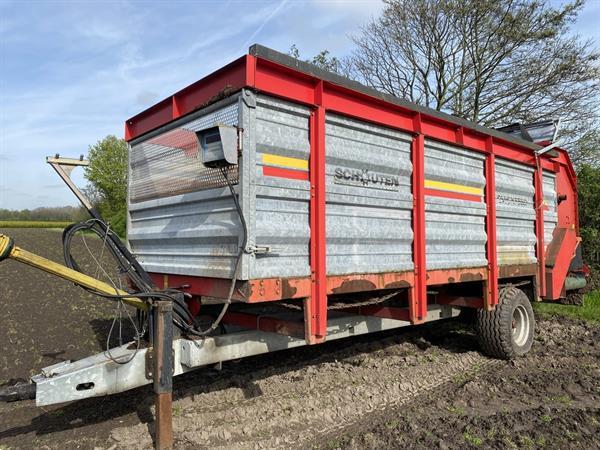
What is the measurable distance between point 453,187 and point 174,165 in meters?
2.75

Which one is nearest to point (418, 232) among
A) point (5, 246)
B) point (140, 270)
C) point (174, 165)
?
point (174, 165)

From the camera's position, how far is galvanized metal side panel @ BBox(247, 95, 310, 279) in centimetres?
310

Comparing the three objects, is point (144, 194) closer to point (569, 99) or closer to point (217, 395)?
point (217, 395)

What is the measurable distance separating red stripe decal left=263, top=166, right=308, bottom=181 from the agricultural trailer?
0.01 meters

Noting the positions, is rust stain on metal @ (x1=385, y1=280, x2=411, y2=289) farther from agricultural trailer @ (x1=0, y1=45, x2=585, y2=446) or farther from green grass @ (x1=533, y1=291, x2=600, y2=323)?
green grass @ (x1=533, y1=291, x2=600, y2=323)

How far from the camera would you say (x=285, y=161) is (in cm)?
327

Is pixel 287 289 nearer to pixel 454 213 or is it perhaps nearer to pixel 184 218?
pixel 184 218

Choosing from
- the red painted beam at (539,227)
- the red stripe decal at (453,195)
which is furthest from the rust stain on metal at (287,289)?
the red painted beam at (539,227)

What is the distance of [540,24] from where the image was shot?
46.6 feet

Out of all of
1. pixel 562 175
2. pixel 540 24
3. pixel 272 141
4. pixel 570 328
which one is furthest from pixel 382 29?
pixel 272 141

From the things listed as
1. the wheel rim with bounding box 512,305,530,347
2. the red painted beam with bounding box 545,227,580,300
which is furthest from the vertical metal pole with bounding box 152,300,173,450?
the red painted beam with bounding box 545,227,580,300

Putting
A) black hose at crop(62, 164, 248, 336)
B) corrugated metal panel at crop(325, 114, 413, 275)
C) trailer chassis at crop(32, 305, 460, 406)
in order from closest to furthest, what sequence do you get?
trailer chassis at crop(32, 305, 460, 406) < black hose at crop(62, 164, 248, 336) < corrugated metal panel at crop(325, 114, 413, 275)

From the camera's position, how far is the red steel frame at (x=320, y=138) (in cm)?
316

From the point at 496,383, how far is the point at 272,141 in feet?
11.2
